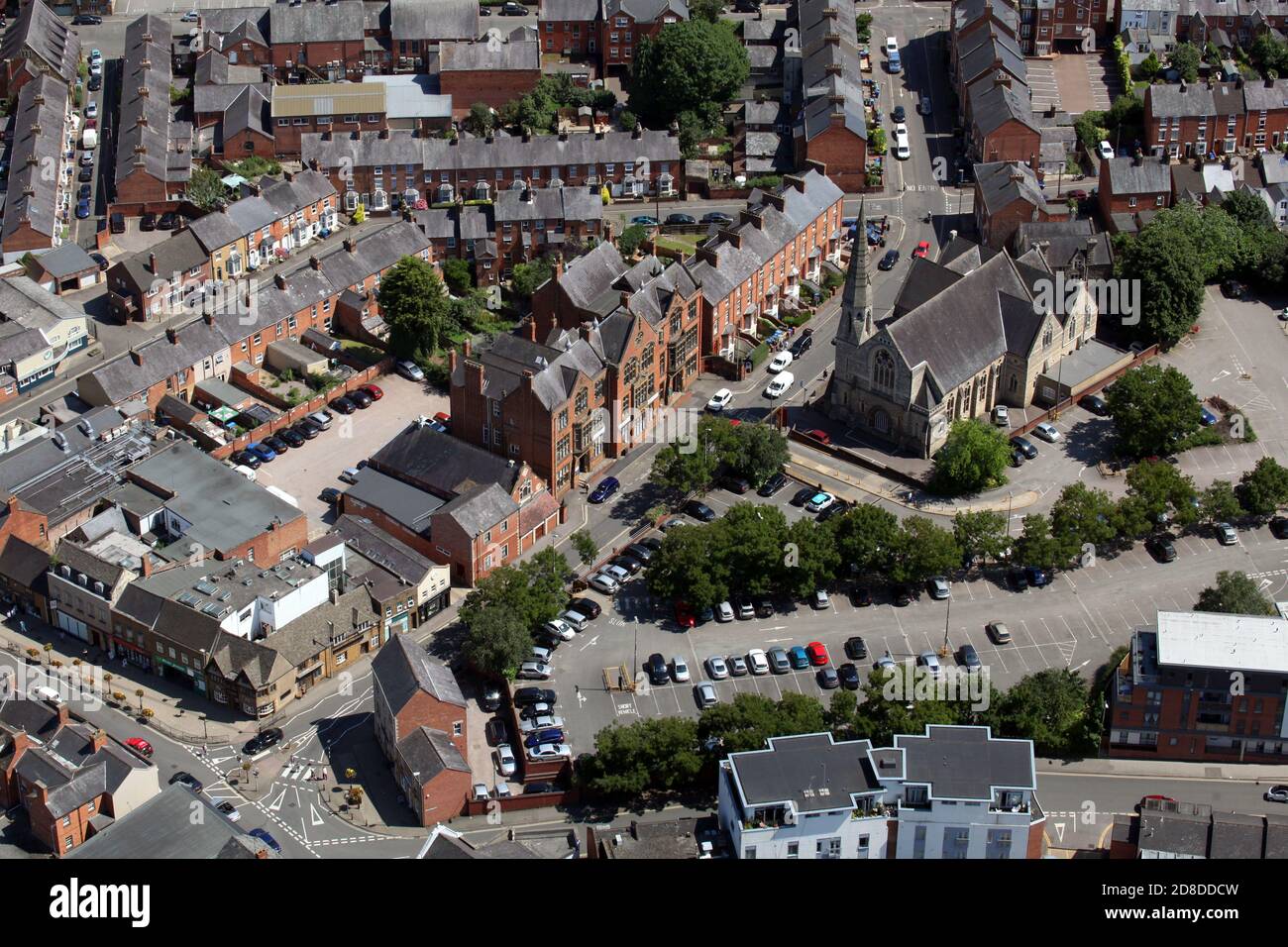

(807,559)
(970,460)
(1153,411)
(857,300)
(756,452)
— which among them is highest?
(857,300)

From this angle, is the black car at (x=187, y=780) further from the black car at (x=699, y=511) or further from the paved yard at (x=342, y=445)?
the black car at (x=699, y=511)

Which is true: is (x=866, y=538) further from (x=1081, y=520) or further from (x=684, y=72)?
(x=684, y=72)

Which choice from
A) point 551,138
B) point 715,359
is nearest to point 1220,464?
point 715,359

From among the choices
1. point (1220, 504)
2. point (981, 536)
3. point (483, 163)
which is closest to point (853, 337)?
point (981, 536)

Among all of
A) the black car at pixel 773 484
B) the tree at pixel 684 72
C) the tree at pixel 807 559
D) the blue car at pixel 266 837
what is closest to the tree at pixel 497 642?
the tree at pixel 807 559
